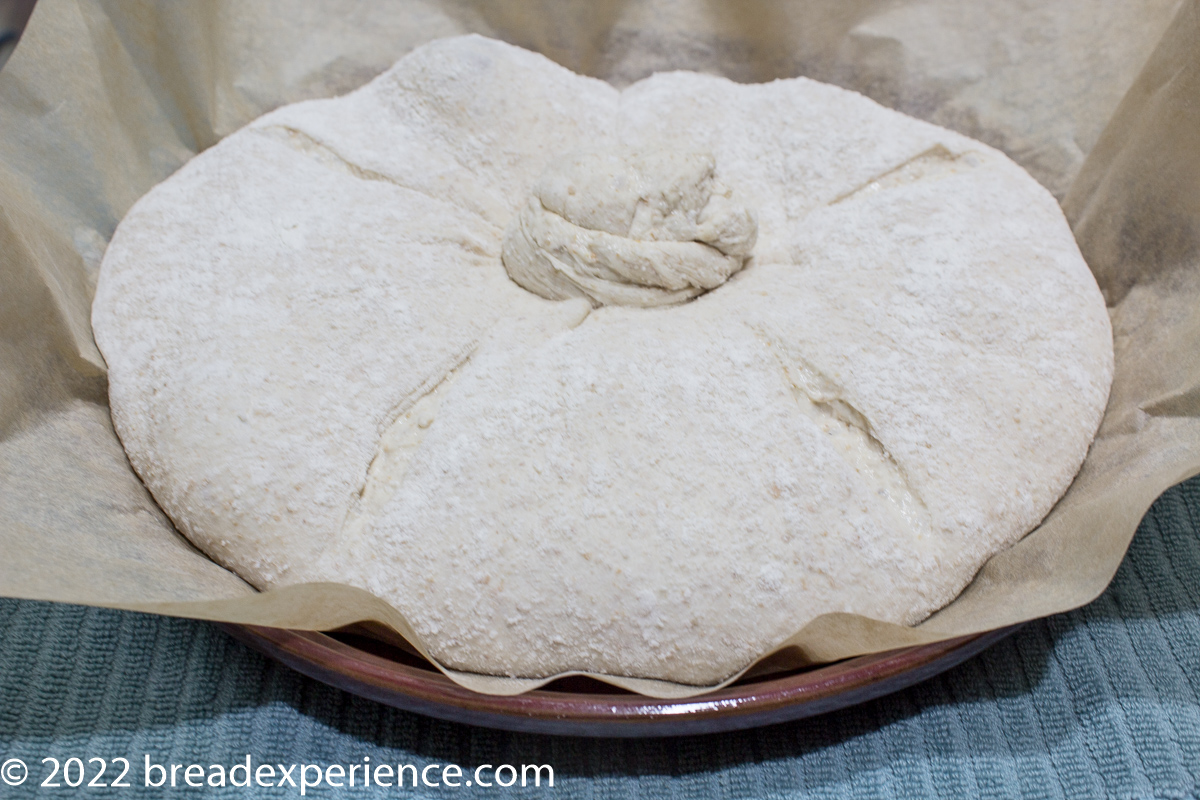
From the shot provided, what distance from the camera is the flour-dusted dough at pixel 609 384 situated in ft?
2.94

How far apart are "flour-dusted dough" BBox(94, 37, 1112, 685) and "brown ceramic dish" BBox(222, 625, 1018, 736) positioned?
0.19 feet

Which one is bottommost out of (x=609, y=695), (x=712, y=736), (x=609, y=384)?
(x=712, y=736)

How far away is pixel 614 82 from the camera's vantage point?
1.59 metres

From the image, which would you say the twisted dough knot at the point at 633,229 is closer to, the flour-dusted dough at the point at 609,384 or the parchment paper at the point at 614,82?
the flour-dusted dough at the point at 609,384

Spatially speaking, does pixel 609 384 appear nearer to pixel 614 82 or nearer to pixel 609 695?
pixel 609 695

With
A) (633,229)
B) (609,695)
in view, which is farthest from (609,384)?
(609,695)

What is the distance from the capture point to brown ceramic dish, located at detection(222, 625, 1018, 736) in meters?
0.84

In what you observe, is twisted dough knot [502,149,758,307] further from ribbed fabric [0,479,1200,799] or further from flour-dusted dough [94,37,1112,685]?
ribbed fabric [0,479,1200,799]

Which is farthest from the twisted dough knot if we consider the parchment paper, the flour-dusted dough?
the parchment paper

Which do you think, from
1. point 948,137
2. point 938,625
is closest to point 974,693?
point 938,625

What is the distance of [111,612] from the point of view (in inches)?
40.8

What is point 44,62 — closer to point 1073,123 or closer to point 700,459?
point 700,459

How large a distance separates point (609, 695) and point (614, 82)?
1.15 metres

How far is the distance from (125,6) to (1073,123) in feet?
4.82
